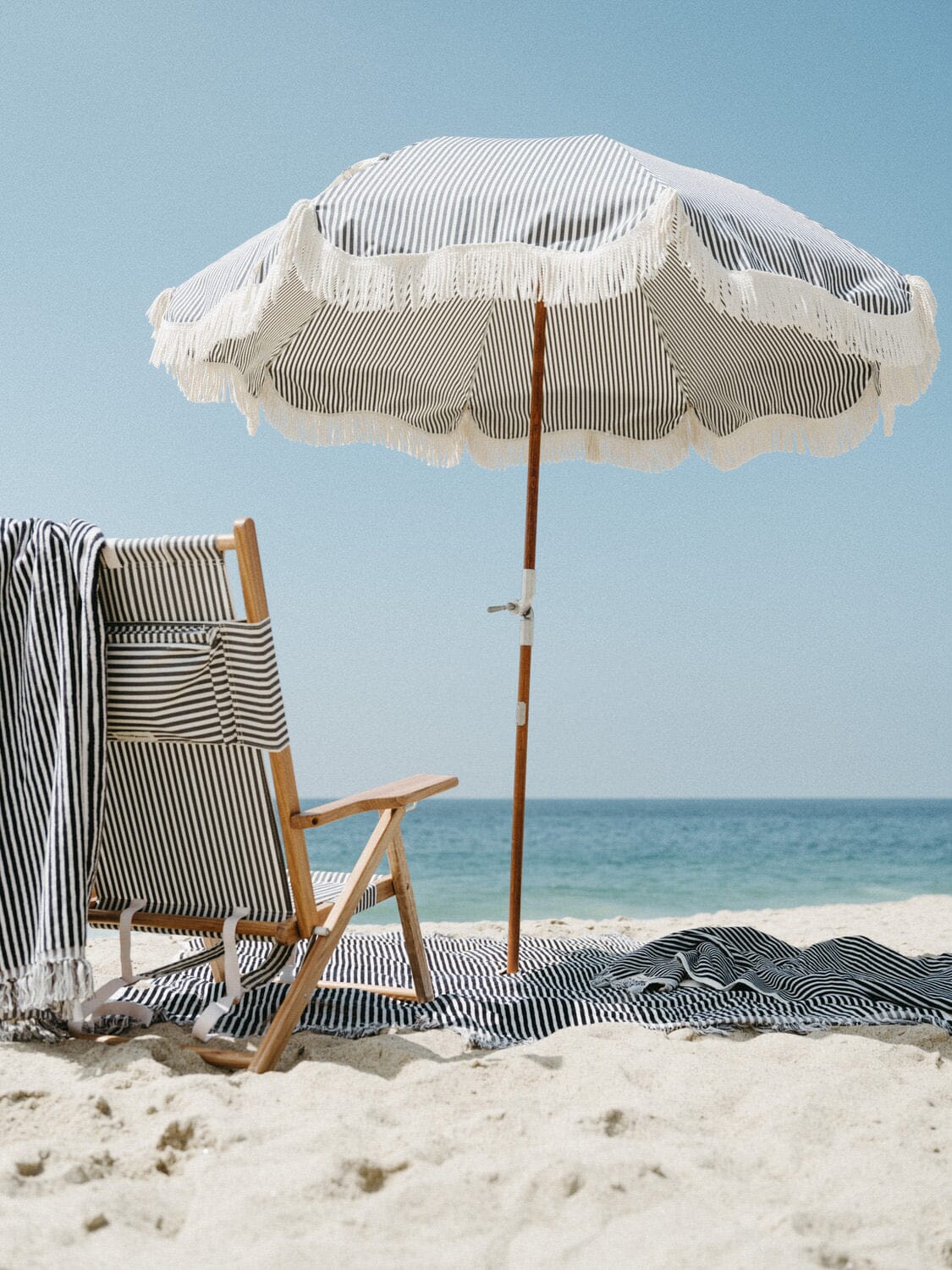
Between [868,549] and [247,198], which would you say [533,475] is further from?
[868,549]

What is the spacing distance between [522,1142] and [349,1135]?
0.88 ft

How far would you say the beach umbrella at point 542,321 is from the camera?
2189 millimetres

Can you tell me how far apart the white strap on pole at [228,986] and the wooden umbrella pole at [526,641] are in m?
1.05

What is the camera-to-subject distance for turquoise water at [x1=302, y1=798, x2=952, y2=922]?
10.7m

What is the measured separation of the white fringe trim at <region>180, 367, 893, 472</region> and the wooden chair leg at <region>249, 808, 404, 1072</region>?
1.90 meters

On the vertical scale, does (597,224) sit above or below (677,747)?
above

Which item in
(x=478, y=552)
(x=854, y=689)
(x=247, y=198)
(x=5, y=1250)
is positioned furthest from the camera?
(x=854, y=689)

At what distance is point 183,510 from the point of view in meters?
26.7

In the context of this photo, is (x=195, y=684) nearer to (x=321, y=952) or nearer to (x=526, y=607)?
(x=321, y=952)

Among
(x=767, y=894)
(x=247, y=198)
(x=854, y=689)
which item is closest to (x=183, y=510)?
(x=247, y=198)

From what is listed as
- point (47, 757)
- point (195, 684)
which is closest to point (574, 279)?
point (195, 684)

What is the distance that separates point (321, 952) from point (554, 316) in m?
2.73

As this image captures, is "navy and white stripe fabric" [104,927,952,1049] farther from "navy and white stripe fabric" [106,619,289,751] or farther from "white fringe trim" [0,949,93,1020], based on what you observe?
"navy and white stripe fabric" [106,619,289,751]

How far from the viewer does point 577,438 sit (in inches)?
163
